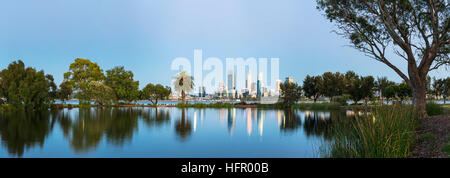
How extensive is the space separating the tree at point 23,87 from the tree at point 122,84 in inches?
595

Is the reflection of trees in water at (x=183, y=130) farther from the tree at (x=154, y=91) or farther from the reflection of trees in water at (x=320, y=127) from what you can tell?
the tree at (x=154, y=91)

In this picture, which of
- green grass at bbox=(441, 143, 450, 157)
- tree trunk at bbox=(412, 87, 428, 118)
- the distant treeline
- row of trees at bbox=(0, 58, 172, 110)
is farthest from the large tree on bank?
row of trees at bbox=(0, 58, 172, 110)

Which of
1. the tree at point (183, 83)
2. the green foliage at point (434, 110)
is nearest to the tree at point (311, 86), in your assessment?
the tree at point (183, 83)

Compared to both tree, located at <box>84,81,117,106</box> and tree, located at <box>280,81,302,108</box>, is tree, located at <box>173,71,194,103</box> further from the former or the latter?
tree, located at <box>280,81,302,108</box>

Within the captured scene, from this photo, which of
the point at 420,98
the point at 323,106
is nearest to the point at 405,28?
the point at 420,98

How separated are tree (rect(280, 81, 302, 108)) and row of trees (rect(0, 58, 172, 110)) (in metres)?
26.5

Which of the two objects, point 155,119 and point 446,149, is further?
point 155,119

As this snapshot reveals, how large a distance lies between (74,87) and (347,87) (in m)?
50.1

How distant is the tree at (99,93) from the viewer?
37.9 meters

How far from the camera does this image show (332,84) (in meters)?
49.9

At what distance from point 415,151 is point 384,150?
2.02 metres

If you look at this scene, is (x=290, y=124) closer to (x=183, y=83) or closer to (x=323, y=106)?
(x=323, y=106)

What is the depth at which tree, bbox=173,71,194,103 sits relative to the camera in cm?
5034
